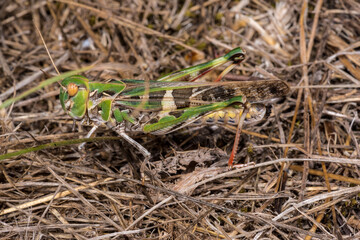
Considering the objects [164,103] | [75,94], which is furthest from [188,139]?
[75,94]

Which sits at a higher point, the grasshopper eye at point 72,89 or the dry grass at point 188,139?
the grasshopper eye at point 72,89

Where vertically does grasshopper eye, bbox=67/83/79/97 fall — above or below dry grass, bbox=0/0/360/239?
above

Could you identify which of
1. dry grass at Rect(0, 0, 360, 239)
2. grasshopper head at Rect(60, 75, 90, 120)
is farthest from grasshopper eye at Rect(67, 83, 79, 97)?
dry grass at Rect(0, 0, 360, 239)

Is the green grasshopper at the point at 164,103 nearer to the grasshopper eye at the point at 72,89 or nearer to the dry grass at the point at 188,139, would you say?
the grasshopper eye at the point at 72,89

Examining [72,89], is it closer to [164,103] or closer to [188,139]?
[164,103]

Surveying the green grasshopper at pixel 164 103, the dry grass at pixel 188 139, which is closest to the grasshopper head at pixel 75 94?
the green grasshopper at pixel 164 103

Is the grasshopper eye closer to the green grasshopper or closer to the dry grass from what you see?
the green grasshopper
